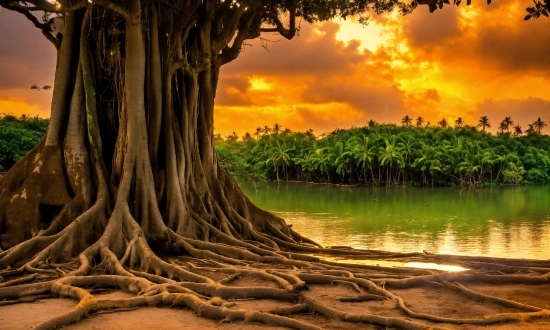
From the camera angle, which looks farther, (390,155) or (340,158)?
(340,158)

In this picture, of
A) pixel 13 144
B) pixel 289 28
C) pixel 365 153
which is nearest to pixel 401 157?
pixel 365 153

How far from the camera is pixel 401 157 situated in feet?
208

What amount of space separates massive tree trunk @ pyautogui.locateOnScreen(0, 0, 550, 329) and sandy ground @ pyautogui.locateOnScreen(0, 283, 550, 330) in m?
0.39

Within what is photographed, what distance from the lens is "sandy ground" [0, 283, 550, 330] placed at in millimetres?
6125

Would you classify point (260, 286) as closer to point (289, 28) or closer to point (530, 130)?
point (289, 28)

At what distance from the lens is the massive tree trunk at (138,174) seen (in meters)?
9.30

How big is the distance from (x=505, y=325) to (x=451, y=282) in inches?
71.3

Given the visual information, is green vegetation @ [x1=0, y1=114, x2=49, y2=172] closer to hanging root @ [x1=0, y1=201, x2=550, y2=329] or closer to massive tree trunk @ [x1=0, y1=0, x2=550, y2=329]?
massive tree trunk @ [x1=0, y1=0, x2=550, y2=329]

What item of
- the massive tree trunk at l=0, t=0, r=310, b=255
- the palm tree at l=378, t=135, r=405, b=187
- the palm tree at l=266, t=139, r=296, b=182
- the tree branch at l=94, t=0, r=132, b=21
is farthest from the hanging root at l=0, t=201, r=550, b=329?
the palm tree at l=266, t=139, r=296, b=182

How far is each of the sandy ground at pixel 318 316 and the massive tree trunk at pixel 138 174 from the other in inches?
15.4

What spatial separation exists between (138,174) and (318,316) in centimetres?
568

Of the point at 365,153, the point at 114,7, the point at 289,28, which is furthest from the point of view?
the point at 365,153

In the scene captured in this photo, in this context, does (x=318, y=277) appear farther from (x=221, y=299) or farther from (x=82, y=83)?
(x=82, y=83)

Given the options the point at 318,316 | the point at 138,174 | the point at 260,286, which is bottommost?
the point at 318,316
